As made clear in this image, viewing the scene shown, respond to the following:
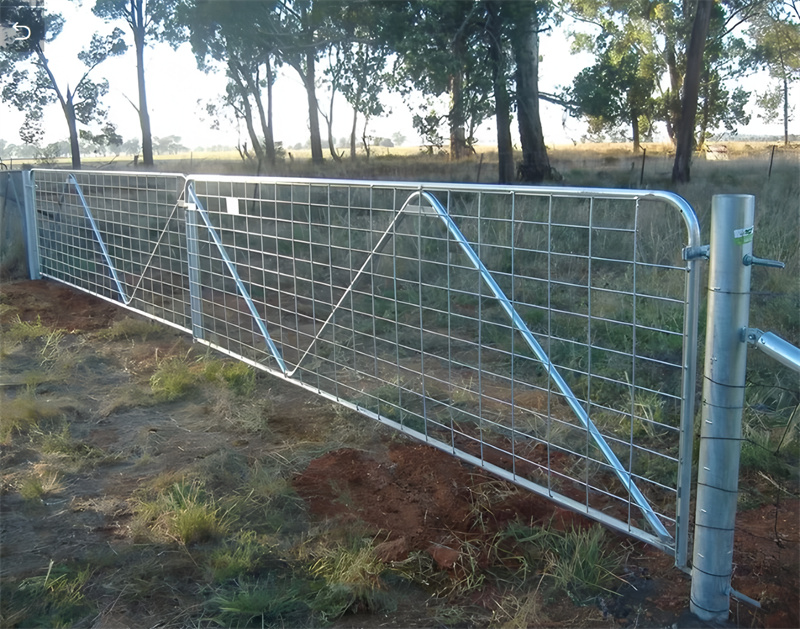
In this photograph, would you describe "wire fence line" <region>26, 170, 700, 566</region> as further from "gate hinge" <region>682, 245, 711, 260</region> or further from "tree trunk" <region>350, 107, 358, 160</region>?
"tree trunk" <region>350, 107, 358, 160</region>

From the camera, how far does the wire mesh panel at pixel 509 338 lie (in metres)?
3.25

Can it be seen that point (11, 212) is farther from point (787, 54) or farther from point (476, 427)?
point (787, 54)

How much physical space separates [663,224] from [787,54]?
28978 millimetres

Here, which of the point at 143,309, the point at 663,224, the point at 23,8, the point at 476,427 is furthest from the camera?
the point at 23,8

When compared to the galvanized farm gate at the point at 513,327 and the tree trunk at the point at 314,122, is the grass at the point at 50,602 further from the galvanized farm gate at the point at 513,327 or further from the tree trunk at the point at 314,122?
the tree trunk at the point at 314,122

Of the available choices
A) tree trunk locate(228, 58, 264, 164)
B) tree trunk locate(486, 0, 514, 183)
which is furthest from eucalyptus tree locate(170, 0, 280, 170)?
tree trunk locate(486, 0, 514, 183)

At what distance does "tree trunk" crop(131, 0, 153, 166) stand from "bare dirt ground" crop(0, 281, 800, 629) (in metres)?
34.4

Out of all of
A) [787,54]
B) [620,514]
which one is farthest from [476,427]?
[787,54]

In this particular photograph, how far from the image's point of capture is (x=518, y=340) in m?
6.39

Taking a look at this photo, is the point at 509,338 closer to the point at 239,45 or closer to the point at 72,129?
the point at 239,45

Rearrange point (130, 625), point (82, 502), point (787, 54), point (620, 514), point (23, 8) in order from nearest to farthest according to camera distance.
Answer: point (130, 625) < point (620, 514) < point (82, 502) < point (23, 8) < point (787, 54)

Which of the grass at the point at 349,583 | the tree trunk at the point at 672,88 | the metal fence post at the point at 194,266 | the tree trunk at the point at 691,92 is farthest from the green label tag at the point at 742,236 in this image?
the tree trunk at the point at 672,88

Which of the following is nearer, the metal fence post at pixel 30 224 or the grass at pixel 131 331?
the grass at pixel 131 331

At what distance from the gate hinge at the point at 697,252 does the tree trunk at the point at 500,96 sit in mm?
14645
